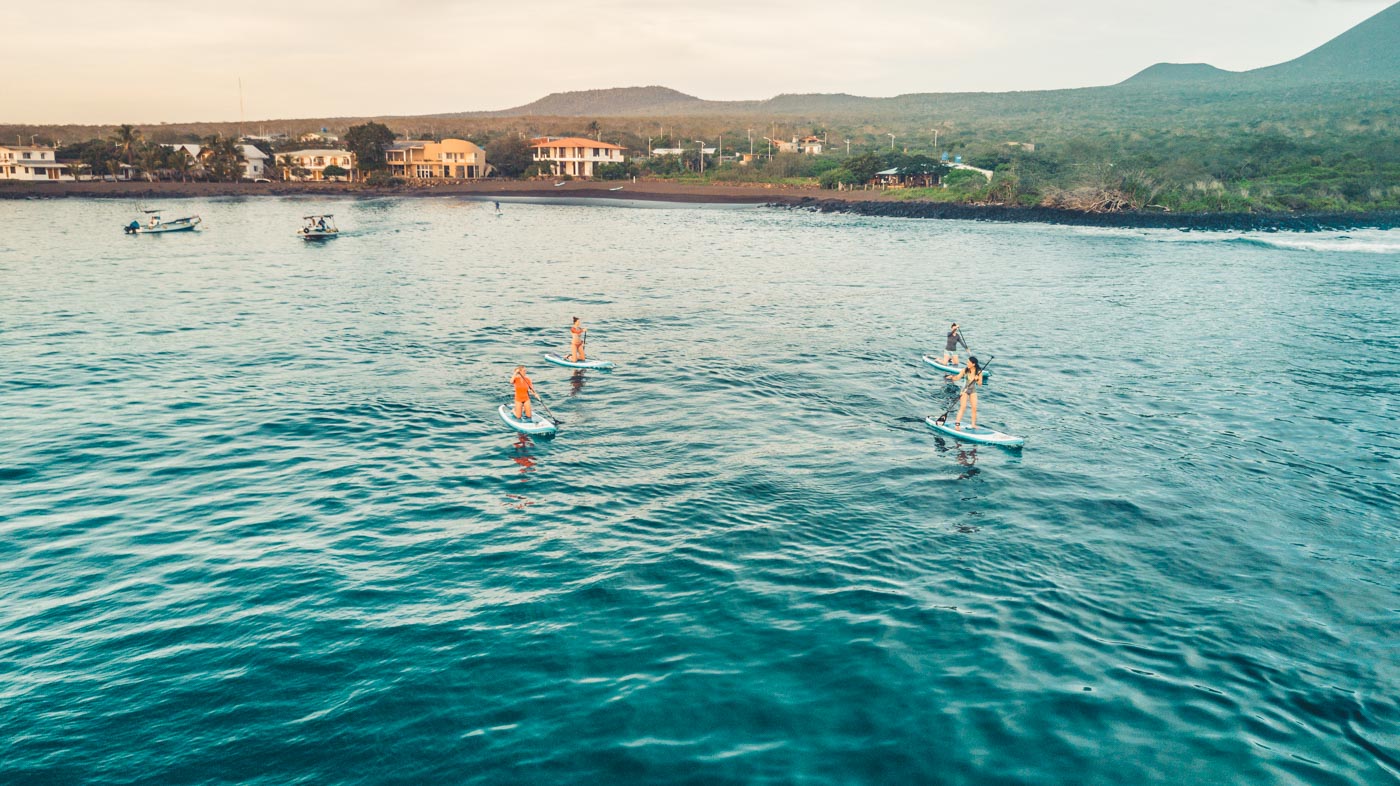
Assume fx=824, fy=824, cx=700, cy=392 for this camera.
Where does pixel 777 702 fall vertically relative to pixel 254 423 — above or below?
below

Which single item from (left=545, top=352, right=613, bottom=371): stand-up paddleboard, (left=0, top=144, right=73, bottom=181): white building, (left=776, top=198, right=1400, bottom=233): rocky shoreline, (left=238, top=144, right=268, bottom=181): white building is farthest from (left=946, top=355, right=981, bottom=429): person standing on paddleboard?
(left=0, top=144, right=73, bottom=181): white building

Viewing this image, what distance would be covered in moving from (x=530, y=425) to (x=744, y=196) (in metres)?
122

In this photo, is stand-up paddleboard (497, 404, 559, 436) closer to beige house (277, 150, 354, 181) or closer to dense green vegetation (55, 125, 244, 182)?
dense green vegetation (55, 125, 244, 182)

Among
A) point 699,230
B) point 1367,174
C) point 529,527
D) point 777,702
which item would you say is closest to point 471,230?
point 699,230

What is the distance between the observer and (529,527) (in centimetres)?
2025

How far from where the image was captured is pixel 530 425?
26875mm

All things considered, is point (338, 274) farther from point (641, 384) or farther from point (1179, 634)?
point (1179, 634)

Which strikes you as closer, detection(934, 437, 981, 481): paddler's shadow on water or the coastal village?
detection(934, 437, 981, 481): paddler's shadow on water

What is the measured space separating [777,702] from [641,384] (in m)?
21.0

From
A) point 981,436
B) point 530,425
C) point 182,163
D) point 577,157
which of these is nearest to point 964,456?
point 981,436

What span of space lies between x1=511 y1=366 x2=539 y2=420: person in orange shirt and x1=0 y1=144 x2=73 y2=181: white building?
186m

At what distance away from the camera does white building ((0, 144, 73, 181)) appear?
162625 mm

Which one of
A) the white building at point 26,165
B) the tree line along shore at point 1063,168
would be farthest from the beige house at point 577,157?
the white building at point 26,165

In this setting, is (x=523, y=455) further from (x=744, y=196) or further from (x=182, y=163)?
(x=182, y=163)
